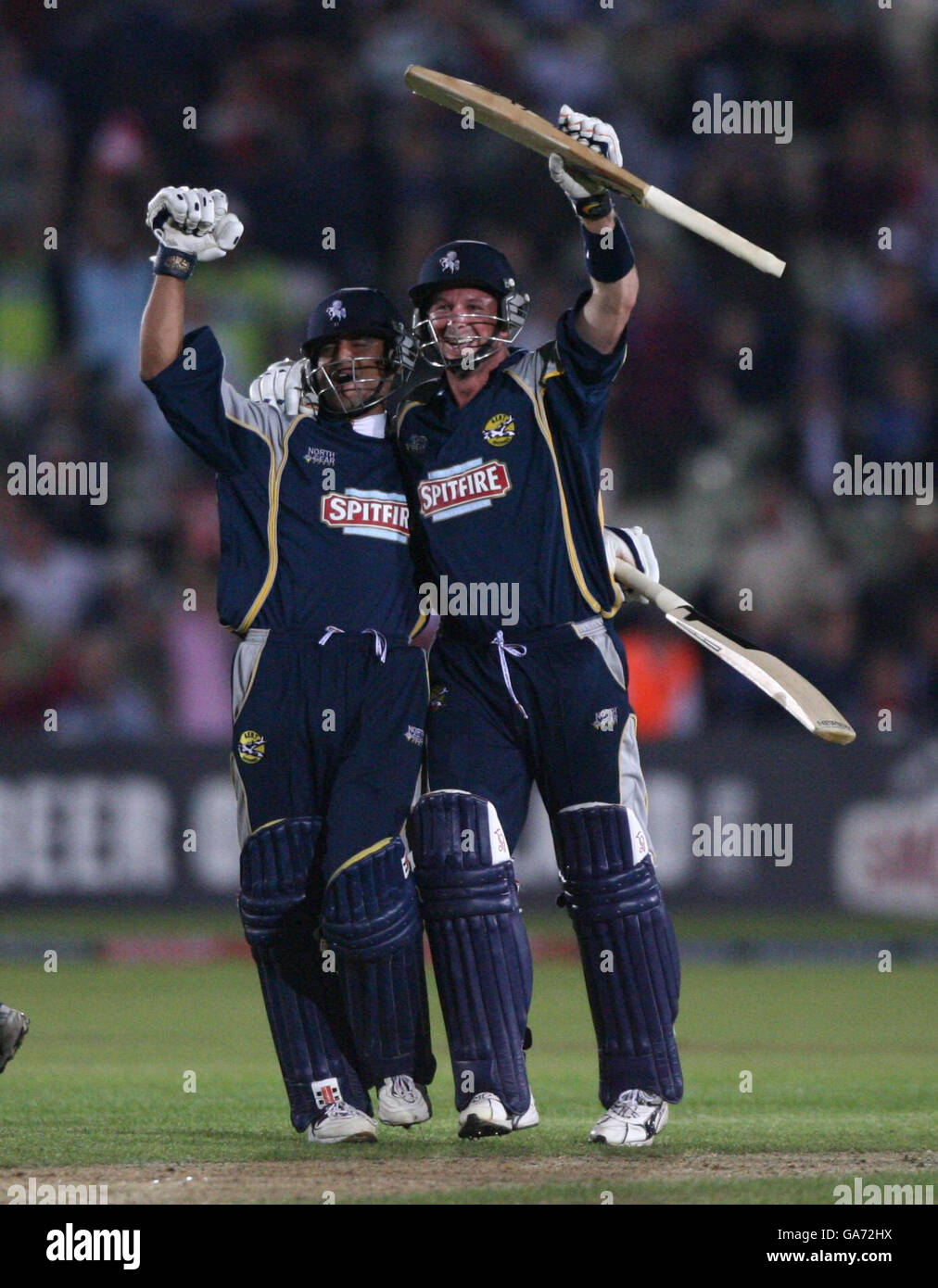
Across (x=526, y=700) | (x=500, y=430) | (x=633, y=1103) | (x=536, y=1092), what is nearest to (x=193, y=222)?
(x=500, y=430)

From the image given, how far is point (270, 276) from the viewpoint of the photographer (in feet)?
47.4

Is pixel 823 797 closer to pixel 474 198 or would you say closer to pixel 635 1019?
pixel 474 198

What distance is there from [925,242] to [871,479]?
241 cm

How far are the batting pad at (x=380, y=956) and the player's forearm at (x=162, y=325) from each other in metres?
1.52

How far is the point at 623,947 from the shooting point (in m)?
5.91

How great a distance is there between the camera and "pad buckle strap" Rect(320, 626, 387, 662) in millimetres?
6004

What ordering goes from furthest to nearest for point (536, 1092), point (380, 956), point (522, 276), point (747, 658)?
1. point (522, 276)
2. point (536, 1092)
3. point (747, 658)
4. point (380, 956)

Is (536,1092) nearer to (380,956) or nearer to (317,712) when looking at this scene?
(380,956)

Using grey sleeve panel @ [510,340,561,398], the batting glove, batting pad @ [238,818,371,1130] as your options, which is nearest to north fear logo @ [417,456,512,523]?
grey sleeve panel @ [510,340,561,398]

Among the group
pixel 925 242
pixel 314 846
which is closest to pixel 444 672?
pixel 314 846

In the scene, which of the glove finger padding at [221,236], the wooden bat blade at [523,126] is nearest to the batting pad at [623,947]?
the wooden bat blade at [523,126]

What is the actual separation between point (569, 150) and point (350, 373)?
0.94m

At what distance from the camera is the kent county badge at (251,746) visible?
236 inches

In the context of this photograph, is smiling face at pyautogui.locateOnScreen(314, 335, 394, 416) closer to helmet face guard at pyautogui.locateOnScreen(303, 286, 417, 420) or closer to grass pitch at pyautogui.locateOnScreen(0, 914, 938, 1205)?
helmet face guard at pyautogui.locateOnScreen(303, 286, 417, 420)
